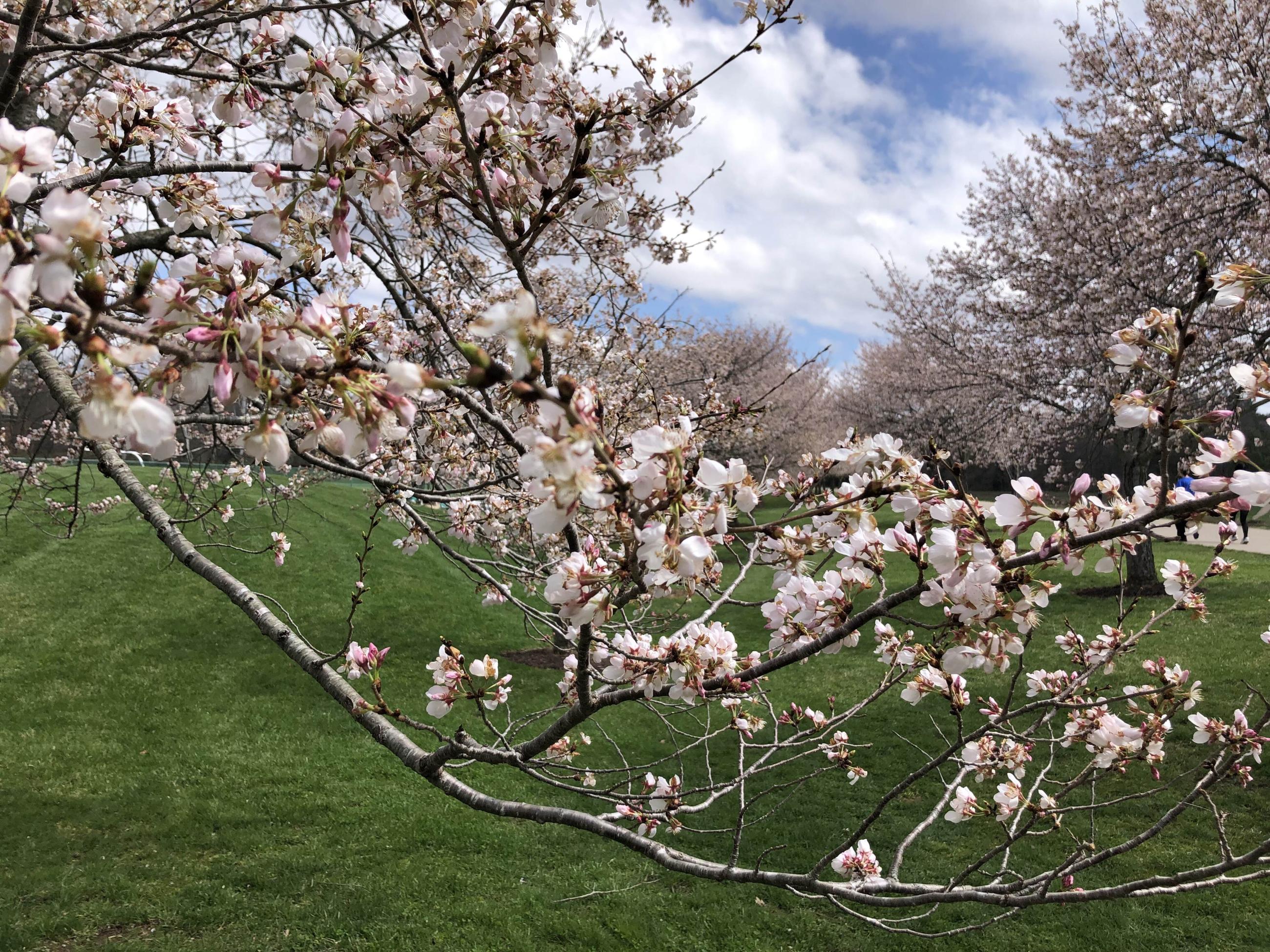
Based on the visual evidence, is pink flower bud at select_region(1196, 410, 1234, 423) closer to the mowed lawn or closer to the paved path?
the mowed lawn

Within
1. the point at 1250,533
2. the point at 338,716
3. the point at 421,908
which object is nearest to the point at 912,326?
the point at 1250,533

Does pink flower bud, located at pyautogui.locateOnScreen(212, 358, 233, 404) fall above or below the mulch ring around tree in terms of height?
below

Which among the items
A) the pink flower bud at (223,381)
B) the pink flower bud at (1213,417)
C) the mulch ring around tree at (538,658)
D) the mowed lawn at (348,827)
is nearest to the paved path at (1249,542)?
the mowed lawn at (348,827)

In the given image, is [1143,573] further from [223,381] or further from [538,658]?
[223,381]

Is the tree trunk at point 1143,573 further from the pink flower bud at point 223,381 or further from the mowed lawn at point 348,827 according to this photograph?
the pink flower bud at point 223,381

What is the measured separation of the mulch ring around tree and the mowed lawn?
0.19 m

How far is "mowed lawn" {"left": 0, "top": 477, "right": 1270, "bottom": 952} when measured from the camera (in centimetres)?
433

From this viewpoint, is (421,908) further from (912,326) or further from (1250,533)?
(1250,533)

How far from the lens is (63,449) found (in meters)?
19.6

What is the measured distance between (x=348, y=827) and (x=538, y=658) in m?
4.26

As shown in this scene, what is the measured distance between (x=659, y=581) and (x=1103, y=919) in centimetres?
524

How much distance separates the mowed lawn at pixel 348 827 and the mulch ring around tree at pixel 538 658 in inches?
7.3

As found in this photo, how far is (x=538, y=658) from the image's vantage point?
9609mm

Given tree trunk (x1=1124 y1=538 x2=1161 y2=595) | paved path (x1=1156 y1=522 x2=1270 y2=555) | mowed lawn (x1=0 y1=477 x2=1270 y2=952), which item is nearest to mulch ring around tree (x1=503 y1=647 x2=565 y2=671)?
mowed lawn (x1=0 y1=477 x2=1270 y2=952)
